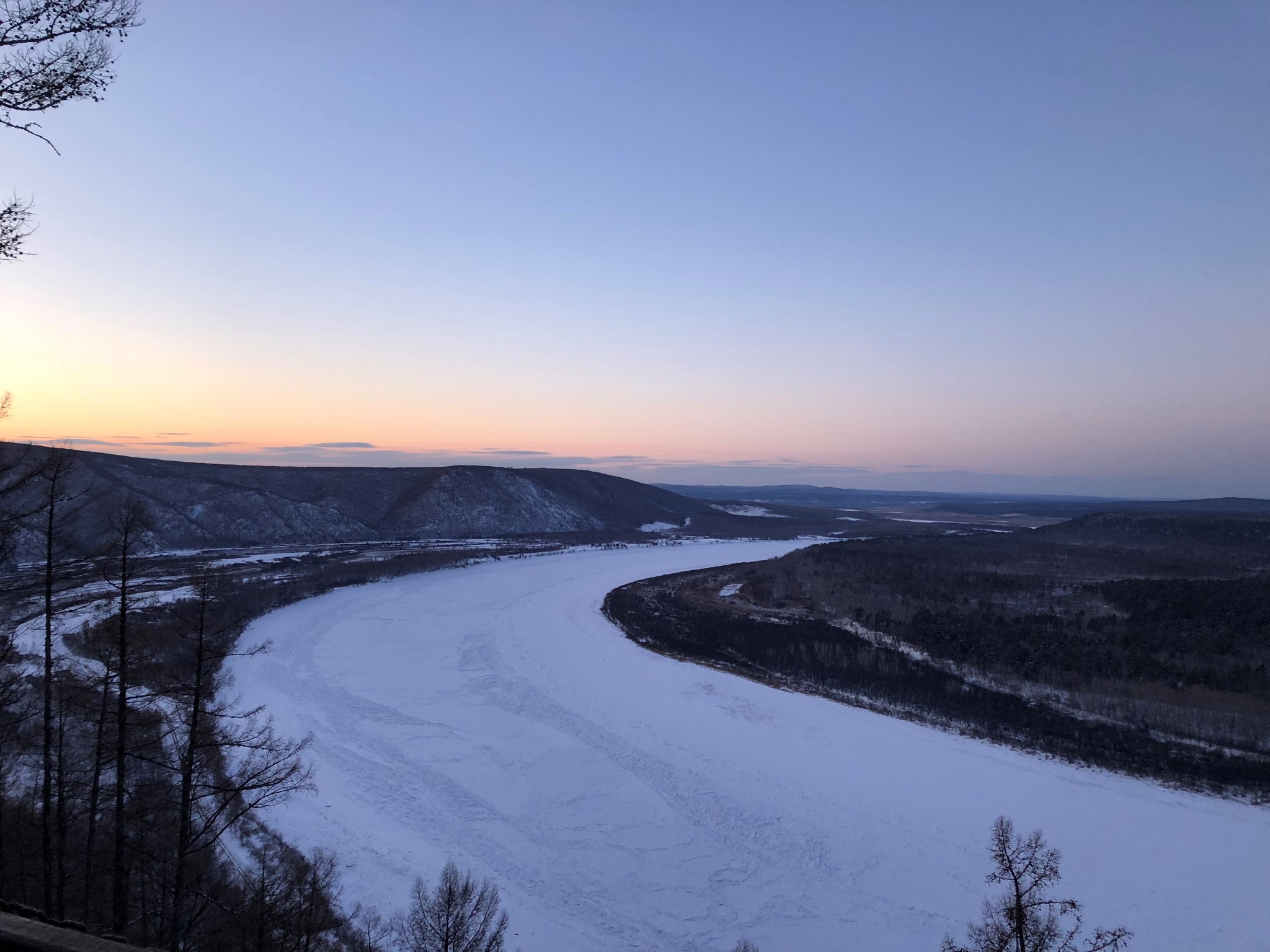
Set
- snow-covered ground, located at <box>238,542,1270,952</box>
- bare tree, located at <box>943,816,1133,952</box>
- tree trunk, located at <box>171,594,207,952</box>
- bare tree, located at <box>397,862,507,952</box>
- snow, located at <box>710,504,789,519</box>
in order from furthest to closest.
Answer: snow, located at <box>710,504,789,519</box>, snow-covered ground, located at <box>238,542,1270,952</box>, bare tree, located at <box>397,862,507,952</box>, tree trunk, located at <box>171,594,207,952</box>, bare tree, located at <box>943,816,1133,952</box>

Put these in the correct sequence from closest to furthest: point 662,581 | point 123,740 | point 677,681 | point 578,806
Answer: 1. point 123,740
2. point 578,806
3. point 677,681
4. point 662,581

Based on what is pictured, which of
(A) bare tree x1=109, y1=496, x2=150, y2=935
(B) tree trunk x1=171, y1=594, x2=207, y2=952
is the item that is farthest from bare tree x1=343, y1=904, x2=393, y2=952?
(A) bare tree x1=109, y1=496, x2=150, y2=935


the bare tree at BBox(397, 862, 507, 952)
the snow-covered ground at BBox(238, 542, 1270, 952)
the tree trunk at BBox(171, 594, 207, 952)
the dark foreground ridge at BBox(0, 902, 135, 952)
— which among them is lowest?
the snow-covered ground at BBox(238, 542, 1270, 952)

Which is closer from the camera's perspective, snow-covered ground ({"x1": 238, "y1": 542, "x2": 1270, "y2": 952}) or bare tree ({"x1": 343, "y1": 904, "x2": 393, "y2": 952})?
bare tree ({"x1": 343, "y1": 904, "x2": 393, "y2": 952})

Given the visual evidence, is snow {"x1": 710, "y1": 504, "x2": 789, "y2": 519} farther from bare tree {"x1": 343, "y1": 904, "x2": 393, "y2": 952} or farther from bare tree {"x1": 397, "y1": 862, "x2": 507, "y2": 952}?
bare tree {"x1": 343, "y1": 904, "x2": 393, "y2": 952}

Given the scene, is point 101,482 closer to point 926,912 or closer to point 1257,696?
point 926,912

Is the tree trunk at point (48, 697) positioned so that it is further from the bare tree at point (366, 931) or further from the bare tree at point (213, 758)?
the bare tree at point (366, 931)

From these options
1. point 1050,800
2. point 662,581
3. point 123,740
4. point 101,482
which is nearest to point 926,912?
point 1050,800
